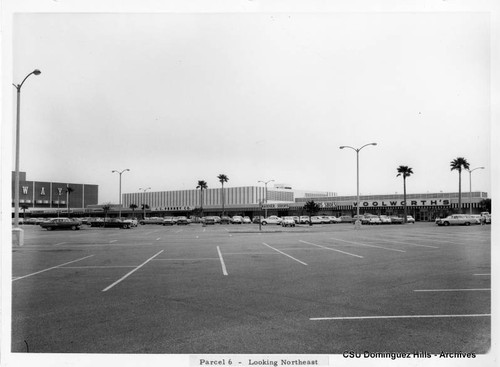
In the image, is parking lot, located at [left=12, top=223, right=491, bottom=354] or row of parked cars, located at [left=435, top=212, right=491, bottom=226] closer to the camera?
parking lot, located at [left=12, top=223, right=491, bottom=354]

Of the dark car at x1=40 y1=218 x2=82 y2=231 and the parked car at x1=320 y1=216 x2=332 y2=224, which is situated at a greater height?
the dark car at x1=40 y1=218 x2=82 y2=231

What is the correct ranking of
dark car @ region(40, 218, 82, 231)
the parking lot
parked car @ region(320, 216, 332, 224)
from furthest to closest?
parked car @ region(320, 216, 332, 224), dark car @ region(40, 218, 82, 231), the parking lot

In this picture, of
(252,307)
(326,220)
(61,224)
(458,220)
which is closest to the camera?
(252,307)

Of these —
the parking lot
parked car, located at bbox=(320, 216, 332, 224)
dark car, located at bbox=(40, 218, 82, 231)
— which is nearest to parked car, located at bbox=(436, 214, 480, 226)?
parked car, located at bbox=(320, 216, 332, 224)

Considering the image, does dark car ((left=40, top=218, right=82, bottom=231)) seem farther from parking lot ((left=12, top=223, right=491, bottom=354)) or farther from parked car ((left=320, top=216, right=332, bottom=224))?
parked car ((left=320, top=216, right=332, bottom=224))

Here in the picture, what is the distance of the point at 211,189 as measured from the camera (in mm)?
136875

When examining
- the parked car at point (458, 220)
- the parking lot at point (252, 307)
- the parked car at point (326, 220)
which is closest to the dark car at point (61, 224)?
the parking lot at point (252, 307)

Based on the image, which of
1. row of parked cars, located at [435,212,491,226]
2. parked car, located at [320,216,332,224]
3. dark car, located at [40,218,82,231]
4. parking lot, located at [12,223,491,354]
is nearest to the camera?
parking lot, located at [12,223,491,354]

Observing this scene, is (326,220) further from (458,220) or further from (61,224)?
(61,224)

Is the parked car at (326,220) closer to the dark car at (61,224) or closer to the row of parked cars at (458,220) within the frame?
the row of parked cars at (458,220)

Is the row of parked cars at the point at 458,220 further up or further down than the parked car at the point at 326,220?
further up

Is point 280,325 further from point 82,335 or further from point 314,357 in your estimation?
point 82,335

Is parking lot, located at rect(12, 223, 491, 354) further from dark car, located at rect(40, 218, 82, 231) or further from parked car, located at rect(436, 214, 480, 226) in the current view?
parked car, located at rect(436, 214, 480, 226)

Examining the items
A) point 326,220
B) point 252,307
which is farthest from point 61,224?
point 252,307
